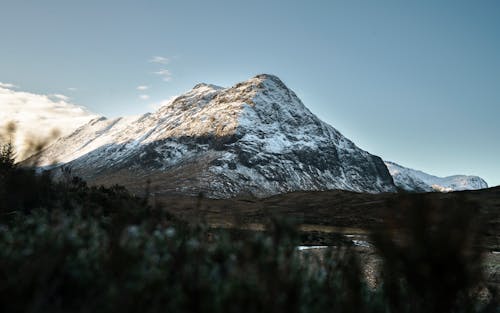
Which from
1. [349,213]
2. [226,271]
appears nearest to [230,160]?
[349,213]

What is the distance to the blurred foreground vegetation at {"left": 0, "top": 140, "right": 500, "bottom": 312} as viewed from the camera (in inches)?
144

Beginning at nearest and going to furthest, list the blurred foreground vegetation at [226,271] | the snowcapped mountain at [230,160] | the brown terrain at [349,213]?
1. the blurred foreground vegetation at [226,271]
2. the brown terrain at [349,213]
3. the snowcapped mountain at [230,160]

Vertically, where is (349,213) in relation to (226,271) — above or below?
above

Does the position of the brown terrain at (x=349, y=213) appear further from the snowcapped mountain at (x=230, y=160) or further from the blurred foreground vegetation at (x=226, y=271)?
the snowcapped mountain at (x=230, y=160)

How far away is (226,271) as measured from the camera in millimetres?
4500

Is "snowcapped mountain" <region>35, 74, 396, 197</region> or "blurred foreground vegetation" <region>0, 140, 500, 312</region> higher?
"snowcapped mountain" <region>35, 74, 396, 197</region>

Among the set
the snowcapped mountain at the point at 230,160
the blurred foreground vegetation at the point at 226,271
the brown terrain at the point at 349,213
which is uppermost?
the snowcapped mountain at the point at 230,160

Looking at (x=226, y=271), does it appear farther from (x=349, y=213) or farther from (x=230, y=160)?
(x=230, y=160)

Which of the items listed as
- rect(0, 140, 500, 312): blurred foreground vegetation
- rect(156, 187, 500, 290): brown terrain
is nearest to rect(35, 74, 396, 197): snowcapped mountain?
rect(156, 187, 500, 290): brown terrain

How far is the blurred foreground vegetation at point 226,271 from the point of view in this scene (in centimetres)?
365

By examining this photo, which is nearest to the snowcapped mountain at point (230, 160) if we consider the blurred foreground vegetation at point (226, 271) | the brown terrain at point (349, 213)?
the brown terrain at point (349, 213)

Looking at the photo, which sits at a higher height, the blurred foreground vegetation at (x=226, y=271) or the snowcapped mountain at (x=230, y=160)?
the snowcapped mountain at (x=230, y=160)

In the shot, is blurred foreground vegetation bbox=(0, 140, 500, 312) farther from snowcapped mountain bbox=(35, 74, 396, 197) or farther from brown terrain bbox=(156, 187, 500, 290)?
snowcapped mountain bbox=(35, 74, 396, 197)

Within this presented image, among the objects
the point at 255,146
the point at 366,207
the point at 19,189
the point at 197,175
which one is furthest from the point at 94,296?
the point at 255,146
